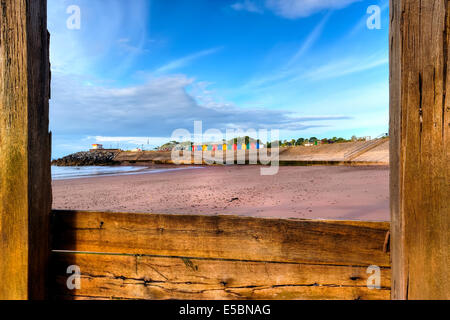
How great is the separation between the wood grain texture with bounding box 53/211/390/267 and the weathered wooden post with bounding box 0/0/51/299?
22cm

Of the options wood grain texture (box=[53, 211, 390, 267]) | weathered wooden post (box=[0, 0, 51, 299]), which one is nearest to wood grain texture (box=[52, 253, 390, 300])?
wood grain texture (box=[53, 211, 390, 267])

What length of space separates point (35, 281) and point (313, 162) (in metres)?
15.7

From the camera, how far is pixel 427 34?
113cm

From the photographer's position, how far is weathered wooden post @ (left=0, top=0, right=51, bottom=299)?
1323 mm

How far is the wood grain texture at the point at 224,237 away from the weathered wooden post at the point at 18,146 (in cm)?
22

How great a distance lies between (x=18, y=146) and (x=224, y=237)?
128 centimetres

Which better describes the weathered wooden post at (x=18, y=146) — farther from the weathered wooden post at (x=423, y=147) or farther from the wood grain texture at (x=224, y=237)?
the weathered wooden post at (x=423, y=147)

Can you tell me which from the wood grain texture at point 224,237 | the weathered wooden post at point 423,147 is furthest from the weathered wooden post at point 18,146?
the weathered wooden post at point 423,147

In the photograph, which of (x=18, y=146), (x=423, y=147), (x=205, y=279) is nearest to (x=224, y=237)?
(x=205, y=279)

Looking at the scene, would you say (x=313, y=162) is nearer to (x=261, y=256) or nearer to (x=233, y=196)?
(x=233, y=196)

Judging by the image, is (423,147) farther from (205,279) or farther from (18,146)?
(18,146)

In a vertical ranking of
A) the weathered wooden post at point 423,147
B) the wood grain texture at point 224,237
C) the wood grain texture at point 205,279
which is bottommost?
the wood grain texture at point 205,279

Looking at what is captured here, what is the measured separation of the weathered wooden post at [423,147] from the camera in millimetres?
1117

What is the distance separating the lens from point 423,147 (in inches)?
44.3
